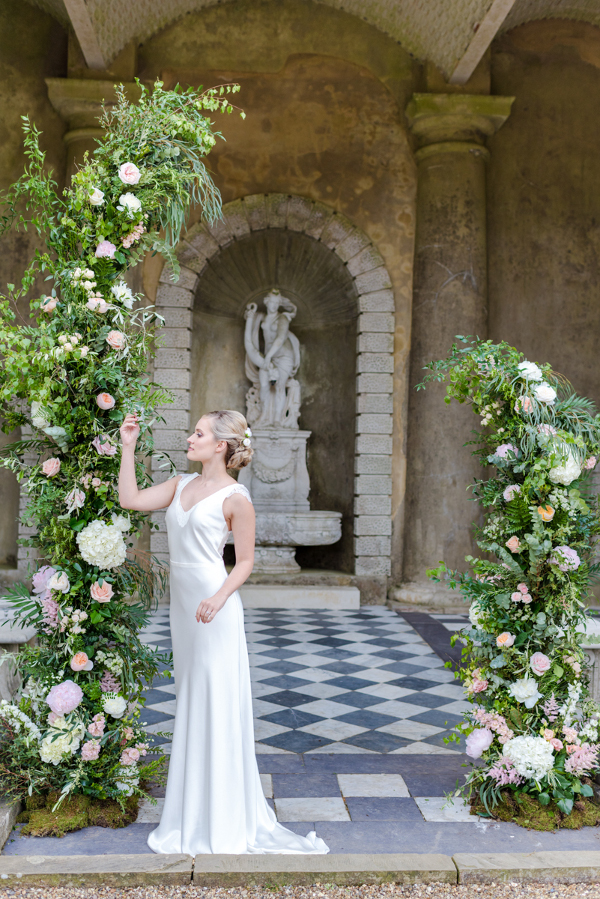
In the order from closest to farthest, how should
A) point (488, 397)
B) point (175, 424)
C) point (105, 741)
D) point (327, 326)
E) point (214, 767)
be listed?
1. point (214, 767)
2. point (105, 741)
3. point (488, 397)
4. point (175, 424)
5. point (327, 326)

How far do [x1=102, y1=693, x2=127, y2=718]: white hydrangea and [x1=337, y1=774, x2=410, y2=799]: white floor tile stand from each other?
0.95 m

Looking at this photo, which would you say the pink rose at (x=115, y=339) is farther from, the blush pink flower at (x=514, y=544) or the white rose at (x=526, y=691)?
the white rose at (x=526, y=691)

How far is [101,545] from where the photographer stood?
264cm

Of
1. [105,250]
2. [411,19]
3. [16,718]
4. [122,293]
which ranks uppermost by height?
[411,19]

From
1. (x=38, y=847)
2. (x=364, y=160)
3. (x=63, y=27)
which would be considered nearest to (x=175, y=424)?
(x=364, y=160)

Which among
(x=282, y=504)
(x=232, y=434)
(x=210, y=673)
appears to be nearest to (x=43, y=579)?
(x=210, y=673)

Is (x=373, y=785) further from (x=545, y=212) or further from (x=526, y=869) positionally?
(x=545, y=212)

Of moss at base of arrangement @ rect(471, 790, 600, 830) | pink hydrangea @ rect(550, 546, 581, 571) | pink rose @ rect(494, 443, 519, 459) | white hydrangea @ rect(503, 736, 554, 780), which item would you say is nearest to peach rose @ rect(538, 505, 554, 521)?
pink hydrangea @ rect(550, 546, 581, 571)

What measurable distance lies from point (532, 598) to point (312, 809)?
1111 mm

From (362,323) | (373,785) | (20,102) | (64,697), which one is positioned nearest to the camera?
(64,697)

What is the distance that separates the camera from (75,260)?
2.78 m

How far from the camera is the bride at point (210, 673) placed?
245 centimetres

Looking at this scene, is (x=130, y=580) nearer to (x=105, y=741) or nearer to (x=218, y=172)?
(x=105, y=741)

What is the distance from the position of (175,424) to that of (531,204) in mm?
4126
